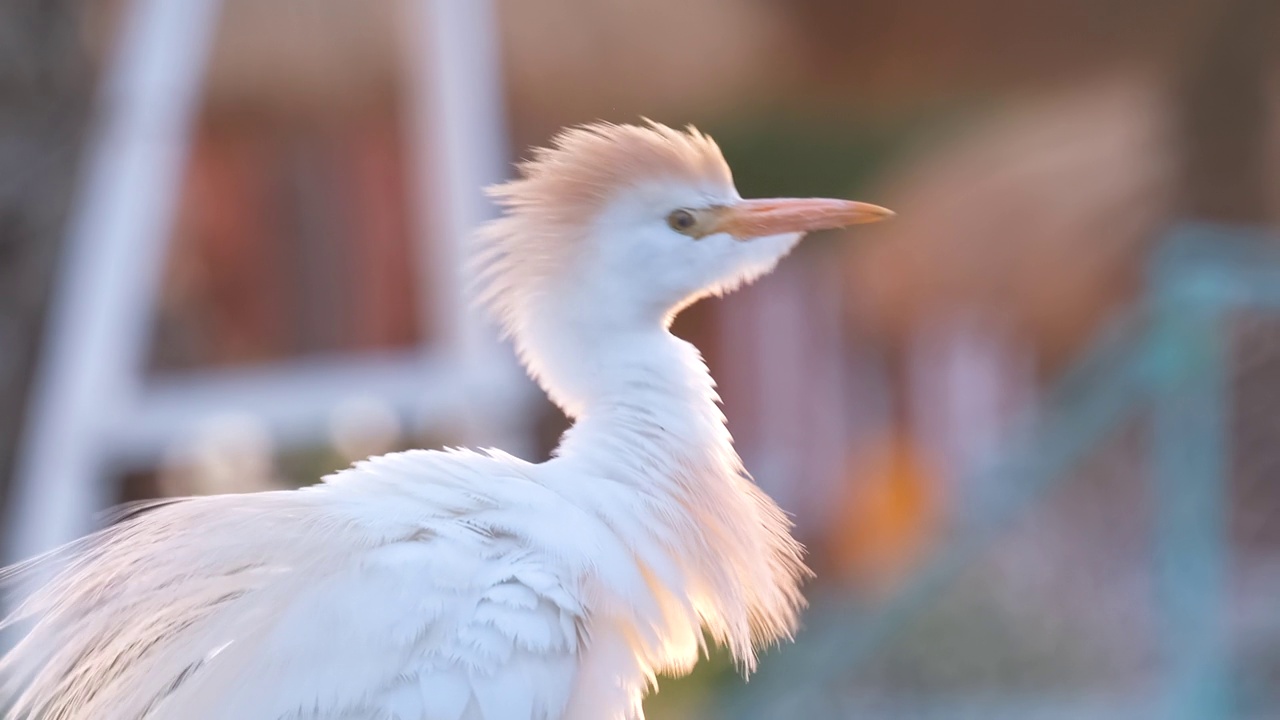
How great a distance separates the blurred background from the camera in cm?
204

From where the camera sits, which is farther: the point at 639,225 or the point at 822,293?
the point at 822,293

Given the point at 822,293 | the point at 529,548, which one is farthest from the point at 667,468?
the point at 822,293

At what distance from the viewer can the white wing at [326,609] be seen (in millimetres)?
937

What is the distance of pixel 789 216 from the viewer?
110cm

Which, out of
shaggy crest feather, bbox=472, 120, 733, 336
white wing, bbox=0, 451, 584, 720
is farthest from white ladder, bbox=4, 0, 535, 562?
white wing, bbox=0, 451, 584, 720

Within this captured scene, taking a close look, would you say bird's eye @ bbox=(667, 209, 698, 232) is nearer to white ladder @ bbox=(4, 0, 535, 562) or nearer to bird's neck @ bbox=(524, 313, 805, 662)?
bird's neck @ bbox=(524, 313, 805, 662)

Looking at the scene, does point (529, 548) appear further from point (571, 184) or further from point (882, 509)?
point (882, 509)

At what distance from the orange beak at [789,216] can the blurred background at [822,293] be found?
42.9 inches

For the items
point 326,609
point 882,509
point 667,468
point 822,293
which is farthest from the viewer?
point 822,293

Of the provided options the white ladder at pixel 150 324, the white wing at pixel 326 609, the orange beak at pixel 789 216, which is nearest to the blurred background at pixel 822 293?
the white ladder at pixel 150 324

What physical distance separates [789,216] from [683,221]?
91 mm

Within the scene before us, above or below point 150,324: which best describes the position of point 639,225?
above

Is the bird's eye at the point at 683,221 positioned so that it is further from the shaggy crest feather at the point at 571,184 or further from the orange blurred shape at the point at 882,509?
the orange blurred shape at the point at 882,509

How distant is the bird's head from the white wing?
17cm
